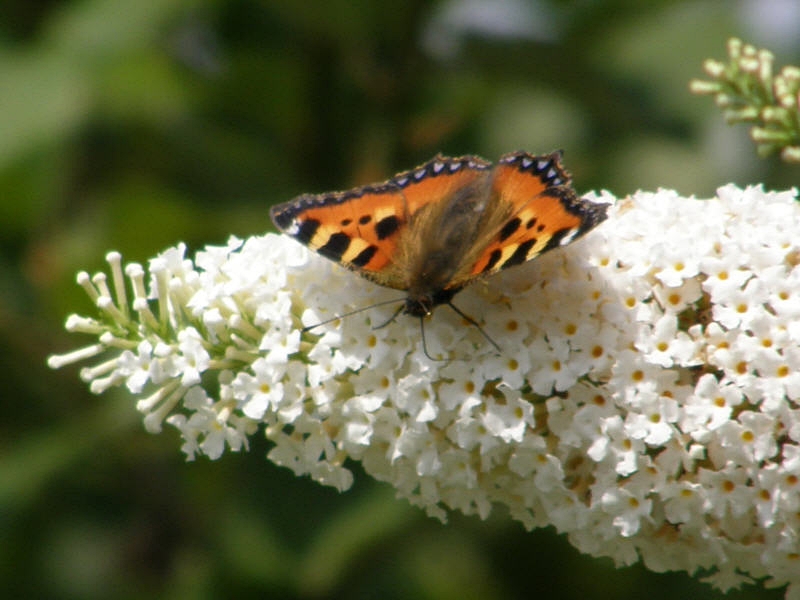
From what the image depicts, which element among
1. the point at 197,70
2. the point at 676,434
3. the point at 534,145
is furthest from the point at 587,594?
the point at 197,70

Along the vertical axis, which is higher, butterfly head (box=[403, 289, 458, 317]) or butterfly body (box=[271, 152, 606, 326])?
butterfly body (box=[271, 152, 606, 326])

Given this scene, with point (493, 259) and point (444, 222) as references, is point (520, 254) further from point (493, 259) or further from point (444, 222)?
point (444, 222)

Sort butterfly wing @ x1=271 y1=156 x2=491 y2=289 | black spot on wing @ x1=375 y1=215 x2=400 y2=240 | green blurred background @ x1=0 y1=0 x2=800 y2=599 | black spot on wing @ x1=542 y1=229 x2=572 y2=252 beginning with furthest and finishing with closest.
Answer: green blurred background @ x1=0 y1=0 x2=800 y2=599 < black spot on wing @ x1=375 y1=215 x2=400 y2=240 < butterfly wing @ x1=271 y1=156 x2=491 y2=289 < black spot on wing @ x1=542 y1=229 x2=572 y2=252

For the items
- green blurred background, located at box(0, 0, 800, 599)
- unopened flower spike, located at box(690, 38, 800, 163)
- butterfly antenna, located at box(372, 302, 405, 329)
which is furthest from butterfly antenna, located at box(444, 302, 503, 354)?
green blurred background, located at box(0, 0, 800, 599)

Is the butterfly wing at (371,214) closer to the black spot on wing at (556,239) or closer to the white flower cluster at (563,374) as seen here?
the white flower cluster at (563,374)

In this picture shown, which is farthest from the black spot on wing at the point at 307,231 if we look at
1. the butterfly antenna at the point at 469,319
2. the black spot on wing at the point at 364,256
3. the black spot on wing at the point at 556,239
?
the black spot on wing at the point at 556,239

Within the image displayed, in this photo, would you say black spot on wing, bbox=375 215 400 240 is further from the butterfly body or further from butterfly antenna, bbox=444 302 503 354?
butterfly antenna, bbox=444 302 503 354

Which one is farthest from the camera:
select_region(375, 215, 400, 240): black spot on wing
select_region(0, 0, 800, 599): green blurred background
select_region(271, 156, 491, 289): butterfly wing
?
select_region(0, 0, 800, 599): green blurred background

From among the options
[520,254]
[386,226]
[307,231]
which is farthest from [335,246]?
[520,254]
